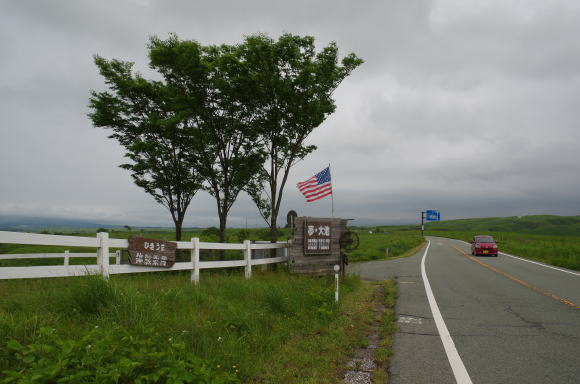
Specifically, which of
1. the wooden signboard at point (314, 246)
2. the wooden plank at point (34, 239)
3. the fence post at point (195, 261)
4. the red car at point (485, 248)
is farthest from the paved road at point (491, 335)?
the red car at point (485, 248)

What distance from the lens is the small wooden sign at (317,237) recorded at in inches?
458

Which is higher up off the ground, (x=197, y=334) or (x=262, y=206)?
(x=262, y=206)

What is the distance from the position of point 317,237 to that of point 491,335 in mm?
6491

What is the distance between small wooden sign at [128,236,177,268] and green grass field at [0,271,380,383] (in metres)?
0.59

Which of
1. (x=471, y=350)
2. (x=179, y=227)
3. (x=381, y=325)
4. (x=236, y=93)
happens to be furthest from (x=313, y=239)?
(x=179, y=227)

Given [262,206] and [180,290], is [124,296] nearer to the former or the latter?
[180,290]

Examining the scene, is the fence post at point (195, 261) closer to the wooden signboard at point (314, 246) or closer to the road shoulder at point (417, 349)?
the wooden signboard at point (314, 246)

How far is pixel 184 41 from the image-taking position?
53.7 feet

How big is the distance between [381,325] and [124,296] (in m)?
4.83

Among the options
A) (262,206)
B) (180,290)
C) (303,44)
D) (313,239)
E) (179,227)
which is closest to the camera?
(180,290)

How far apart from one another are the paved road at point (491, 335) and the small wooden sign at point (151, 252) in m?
5.27

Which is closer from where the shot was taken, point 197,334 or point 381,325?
point 197,334

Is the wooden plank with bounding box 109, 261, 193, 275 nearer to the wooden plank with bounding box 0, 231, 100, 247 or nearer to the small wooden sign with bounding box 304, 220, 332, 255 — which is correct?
the wooden plank with bounding box 0, 231, 100, 247

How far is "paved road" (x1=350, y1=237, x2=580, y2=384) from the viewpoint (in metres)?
4.45
